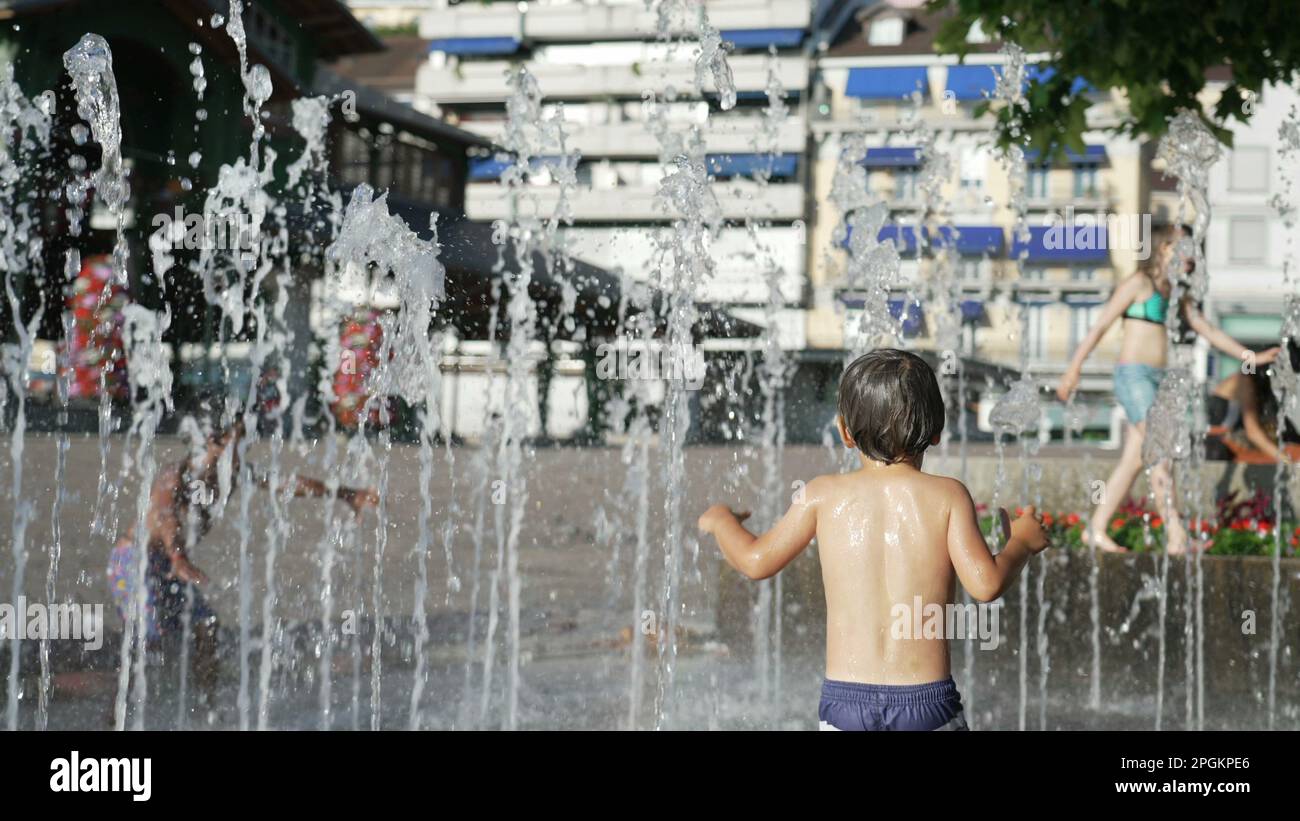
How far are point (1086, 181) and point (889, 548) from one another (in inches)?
1840

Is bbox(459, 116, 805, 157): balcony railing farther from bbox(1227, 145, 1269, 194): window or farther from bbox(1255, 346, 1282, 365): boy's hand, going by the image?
bbox(1255, 346, 1282, 365): boy's hand

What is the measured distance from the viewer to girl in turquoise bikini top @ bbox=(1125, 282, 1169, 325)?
6.04m

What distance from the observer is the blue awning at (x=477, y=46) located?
170ft

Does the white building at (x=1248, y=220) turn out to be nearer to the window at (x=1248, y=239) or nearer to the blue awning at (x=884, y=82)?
the window at (x=1248, y=239)

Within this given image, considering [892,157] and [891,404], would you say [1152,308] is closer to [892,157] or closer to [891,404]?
[891,404]

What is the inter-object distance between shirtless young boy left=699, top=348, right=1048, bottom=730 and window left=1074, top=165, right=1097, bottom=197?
151 ft

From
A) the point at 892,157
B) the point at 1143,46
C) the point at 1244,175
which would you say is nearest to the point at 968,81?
the point at 892,157

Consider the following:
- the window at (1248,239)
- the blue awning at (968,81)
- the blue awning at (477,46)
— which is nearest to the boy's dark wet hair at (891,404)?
the blue awning at (968,81)

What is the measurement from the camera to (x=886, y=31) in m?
48.8

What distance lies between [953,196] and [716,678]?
44.1m
